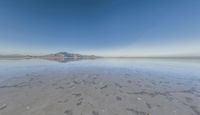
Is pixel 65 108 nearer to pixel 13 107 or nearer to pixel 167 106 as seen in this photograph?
pixel 13 107

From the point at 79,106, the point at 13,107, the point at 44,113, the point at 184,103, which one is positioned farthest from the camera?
the point at 184,103

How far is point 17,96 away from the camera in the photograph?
17.7ft

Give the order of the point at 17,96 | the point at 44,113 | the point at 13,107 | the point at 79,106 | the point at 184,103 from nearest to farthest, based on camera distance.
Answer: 1. the point at 44,113
2. the point at 13,107
3. the point at 79,106
4. the point at 184,103
5. the point at 17,96

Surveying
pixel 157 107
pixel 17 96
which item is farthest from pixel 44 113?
pixel 157 107

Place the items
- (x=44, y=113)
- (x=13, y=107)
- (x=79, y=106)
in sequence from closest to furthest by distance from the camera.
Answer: (x=44, y=113) → (x=13, y=107) → (x=79, y=106)

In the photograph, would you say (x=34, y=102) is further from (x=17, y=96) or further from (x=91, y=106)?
(x=91, y=106)

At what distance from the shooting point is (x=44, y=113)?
12.7ft

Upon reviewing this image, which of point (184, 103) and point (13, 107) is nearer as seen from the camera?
point (13, 107)

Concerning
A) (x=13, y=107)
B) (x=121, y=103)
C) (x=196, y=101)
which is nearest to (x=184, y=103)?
(x=196, y=101)

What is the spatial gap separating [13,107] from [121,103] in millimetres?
5034

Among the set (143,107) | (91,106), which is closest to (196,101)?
(143,107)

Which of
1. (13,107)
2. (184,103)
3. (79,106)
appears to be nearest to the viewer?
(13,107)

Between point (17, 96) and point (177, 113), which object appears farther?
point (17, 96)

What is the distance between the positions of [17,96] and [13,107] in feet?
4.61
